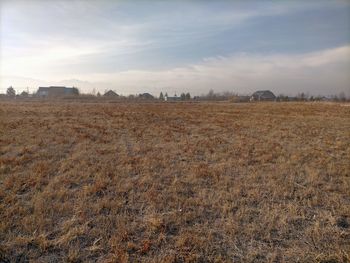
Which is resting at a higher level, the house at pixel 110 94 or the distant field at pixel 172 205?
the house at pixel 110 94

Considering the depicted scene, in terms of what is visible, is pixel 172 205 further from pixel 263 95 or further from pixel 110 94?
pixel 110 94

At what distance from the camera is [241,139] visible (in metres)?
11.6

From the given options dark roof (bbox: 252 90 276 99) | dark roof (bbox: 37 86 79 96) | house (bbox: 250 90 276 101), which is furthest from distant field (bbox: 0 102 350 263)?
dark roof (bbox: 37 86 79 96)

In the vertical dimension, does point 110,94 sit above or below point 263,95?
above

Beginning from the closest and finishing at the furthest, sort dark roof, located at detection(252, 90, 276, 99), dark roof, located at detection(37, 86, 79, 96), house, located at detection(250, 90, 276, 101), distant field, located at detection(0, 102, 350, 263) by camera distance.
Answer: distant field, located at detection(0, 102, 350, 263)
house, located at detection(250, 90, 276, 101)
dark roof, located at detection(252, 90, 276, 99)
dark roof, located at detection(37, 86, 79, 96)

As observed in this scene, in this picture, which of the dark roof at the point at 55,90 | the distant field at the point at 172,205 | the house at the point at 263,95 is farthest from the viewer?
the dark roof at the point at 55,90

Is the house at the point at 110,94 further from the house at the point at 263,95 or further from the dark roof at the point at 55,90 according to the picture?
the house at the point at 263,95

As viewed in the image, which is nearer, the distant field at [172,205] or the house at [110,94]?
the distant field at [172,205]

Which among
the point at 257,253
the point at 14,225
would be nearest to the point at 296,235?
the point at 257,253

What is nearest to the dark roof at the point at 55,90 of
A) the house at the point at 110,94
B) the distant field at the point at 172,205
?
the house at the point at 110,94

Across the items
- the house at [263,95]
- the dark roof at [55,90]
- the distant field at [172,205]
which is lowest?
the distant field at [172,205]

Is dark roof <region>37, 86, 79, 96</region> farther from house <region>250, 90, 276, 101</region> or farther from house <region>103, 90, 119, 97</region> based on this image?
house <region>250, 90, 276, 101</region>

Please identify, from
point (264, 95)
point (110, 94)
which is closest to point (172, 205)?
point (264, 95)

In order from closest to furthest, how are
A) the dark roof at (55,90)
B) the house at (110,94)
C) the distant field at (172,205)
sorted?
the distant field at (172,205), the house at (110,94), the dark roof at (55,90)
